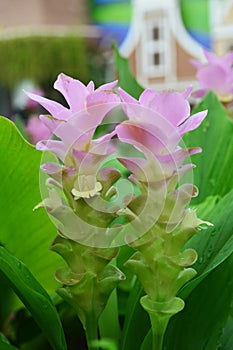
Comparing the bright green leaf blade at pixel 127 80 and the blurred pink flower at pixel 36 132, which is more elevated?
the bright green leaf blade at pixel 127 80

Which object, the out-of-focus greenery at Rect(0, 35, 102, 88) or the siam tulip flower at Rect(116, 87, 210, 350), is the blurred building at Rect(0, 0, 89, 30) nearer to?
the out-of-focus greenery at Rect(0, 35, 102, 88)

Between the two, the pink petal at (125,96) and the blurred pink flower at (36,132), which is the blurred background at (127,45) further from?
the pink petal at (125,96)

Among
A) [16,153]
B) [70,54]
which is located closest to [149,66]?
[70,54]

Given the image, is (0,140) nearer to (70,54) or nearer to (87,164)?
(87,164)

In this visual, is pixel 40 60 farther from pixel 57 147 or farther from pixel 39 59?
pixel 57 147

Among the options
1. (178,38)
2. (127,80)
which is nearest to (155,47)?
(178,38)

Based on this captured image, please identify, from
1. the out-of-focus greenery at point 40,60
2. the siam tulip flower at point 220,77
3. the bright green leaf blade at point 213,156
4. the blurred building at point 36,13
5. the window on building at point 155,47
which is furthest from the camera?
the blurred building at point 36,13

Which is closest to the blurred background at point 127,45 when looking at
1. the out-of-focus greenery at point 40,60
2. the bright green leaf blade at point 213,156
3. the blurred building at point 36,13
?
the out-of-focus greenery at point 40,60

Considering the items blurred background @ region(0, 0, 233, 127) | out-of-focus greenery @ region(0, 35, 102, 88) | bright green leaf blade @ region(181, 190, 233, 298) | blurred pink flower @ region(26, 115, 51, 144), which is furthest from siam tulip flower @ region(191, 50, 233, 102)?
out-of-focus greenery @ region(0, 35, 102, 88)
